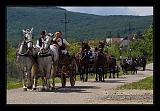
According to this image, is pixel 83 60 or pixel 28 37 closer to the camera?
pixel 28 37

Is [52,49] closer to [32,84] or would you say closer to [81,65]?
[32,84]

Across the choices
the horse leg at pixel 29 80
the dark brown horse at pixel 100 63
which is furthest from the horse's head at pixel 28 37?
the dark brown horse at pixel 100 63

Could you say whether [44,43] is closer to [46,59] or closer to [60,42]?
[46,59]

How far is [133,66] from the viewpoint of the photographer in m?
41.8

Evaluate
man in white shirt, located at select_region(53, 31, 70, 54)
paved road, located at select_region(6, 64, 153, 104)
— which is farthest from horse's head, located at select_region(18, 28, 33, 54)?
man in white shirt, located at select_region(53, 31, 70, 54)

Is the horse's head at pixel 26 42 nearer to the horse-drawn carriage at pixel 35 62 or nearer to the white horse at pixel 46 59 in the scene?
the horse-drawn carriage at pixel 35 62

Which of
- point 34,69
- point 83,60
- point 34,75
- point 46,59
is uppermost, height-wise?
point 46,59

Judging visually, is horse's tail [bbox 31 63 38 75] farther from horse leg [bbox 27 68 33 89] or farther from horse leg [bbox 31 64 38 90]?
Result: horse leg [bbox 27 68 33 89]

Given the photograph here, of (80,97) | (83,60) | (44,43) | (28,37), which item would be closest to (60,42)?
(44,43)
